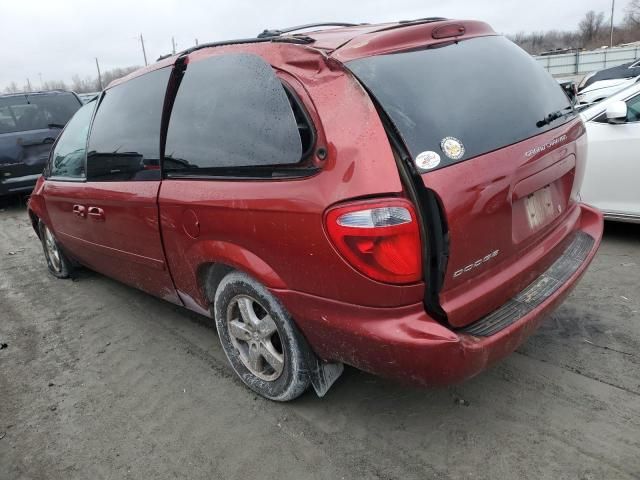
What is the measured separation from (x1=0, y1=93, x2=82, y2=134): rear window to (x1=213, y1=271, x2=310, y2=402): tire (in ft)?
24.7

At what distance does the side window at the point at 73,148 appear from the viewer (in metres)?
3.79

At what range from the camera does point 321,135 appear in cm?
203

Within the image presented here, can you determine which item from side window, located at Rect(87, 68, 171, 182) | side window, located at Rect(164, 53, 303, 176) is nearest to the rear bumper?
side window, located at Rect(164, 53, 303, 176)

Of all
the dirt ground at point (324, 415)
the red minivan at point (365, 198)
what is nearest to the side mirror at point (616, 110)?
the dirt ground at point (324, 415)

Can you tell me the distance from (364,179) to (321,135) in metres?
0.27

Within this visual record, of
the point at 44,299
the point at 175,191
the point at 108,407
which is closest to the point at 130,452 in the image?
the point at 108,407

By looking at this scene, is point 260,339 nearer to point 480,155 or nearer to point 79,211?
point 480,155

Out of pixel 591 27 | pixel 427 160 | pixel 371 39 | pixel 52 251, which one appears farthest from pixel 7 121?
pixel 591 27

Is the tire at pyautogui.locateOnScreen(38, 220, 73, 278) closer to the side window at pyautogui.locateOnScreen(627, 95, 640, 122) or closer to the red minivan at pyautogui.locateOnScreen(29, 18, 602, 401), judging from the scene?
the red minivan at pyautogui.locateOnScreen(29, 18, 602, 401)

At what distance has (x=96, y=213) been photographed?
11.4 ft

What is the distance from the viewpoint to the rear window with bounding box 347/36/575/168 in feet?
6.63

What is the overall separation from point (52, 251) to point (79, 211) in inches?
57.8

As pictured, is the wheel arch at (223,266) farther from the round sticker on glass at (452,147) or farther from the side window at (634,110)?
the side window at (634,110)

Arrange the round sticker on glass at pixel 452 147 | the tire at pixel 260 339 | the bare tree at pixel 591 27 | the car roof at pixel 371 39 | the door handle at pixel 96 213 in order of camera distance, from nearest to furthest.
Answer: the round sticker on glass at pixel 452 147
the car roof at pixel 371 39
the tire at pixel 260 339
the door handle at pixel 96 213
the bare tree at pixel 591 27
